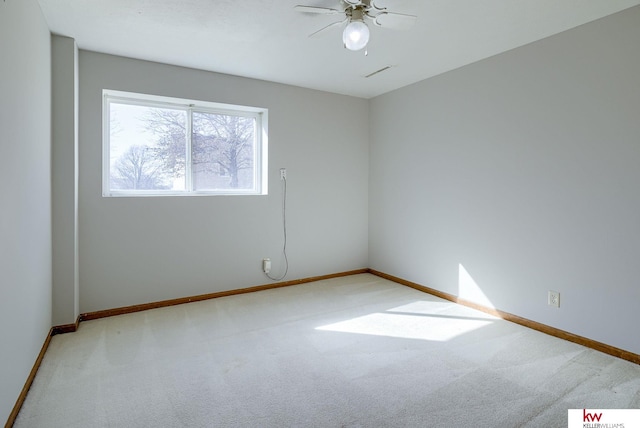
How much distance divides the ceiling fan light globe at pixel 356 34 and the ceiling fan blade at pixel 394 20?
118mm

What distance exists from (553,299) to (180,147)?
3.72m

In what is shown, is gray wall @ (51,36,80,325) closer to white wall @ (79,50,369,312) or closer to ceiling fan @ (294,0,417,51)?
white wall @ (79,50,369,312)

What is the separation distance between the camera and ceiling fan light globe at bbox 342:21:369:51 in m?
2.25

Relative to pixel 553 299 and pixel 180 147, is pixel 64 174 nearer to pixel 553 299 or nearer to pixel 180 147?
pixel 180 147

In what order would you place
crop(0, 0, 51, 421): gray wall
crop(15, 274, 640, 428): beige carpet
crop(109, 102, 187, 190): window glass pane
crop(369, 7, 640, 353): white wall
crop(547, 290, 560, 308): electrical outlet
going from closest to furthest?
crop(0, 0, 51, 421): gray wall, crop(15, 274, 640, 428): beige carpet, crop(369, 7, 640, 353): white wall, crop(547, 290, 560, 308): electrical outlet, crop(109, 102, 187, 190): window glass pane

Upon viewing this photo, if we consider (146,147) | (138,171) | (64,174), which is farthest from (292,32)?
(64,174)

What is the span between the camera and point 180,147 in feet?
12.4

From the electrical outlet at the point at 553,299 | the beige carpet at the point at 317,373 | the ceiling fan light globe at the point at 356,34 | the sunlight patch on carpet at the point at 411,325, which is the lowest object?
the beige carpet at the point at 317,373

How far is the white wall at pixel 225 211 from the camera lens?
3.27m

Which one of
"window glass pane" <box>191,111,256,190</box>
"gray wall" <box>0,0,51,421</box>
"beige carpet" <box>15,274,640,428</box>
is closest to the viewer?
"gray wall" <box>0,0,51,421</box>

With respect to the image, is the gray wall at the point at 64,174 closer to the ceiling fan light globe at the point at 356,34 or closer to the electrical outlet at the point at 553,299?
the ceiling fan light globe at the point at 356,34

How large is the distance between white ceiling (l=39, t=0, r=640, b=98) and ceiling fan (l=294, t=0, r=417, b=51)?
89 millimetres

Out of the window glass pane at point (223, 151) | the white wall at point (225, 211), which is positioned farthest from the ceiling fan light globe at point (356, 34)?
the window glass pane at point (223, 151)

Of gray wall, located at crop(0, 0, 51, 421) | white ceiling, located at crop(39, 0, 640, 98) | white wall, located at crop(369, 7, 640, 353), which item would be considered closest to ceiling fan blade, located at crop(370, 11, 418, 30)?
white ceiling, located at crop(39, 0, 640, 98)
